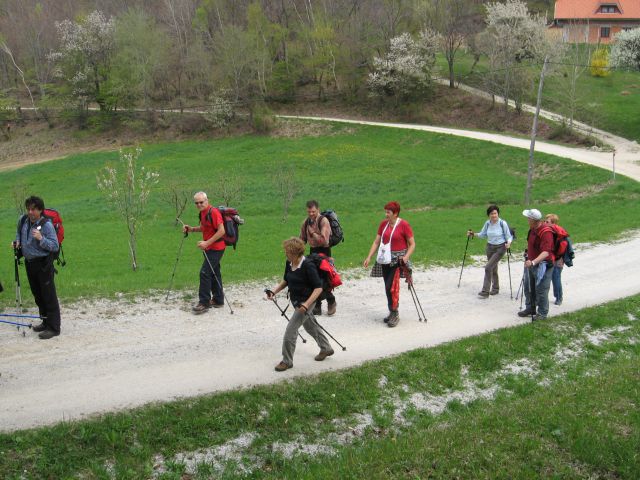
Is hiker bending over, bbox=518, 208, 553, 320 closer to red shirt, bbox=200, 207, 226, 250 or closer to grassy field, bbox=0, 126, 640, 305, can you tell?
grassy field, bbox=0, 126, 640, 305

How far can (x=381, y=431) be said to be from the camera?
23.7 feet

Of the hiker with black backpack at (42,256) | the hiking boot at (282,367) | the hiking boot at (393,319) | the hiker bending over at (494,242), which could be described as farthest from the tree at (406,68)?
the hiking boot at (282,367)

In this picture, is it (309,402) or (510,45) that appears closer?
(309,402)

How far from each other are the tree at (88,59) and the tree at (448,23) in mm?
30775

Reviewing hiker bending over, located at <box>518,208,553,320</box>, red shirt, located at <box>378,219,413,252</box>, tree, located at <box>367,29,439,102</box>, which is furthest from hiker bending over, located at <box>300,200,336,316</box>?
tree, located at <box>367,29,439,102</box>

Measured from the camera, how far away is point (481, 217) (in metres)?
25.0

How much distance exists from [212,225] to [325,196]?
22674 mm

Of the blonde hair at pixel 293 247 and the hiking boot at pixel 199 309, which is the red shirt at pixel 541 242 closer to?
the blonde hair at pixel 293 247

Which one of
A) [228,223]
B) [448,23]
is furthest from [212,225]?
[448,23]

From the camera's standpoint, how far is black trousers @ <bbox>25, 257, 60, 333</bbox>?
9578 mm

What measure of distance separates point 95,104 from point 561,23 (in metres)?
56.1

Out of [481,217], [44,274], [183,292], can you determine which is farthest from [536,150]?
[44,274]

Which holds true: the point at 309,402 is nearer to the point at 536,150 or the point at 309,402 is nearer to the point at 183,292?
the point at 183,292

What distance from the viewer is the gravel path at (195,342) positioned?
7.71m
